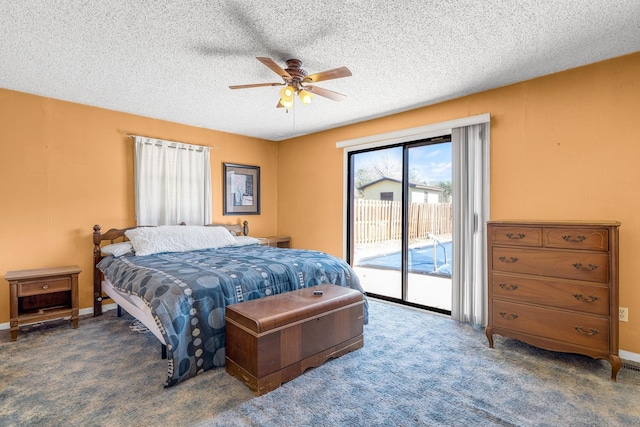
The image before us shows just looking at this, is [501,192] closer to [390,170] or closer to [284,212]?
[390,170]

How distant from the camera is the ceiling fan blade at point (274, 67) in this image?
2186 millimetres

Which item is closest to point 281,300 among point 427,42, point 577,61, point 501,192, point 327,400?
point 327,400

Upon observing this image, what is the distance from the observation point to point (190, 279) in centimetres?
242

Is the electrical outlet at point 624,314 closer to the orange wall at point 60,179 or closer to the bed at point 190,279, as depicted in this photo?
the bed at point 190,279

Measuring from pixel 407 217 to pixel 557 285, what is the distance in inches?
73.7

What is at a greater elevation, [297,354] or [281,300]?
[281,300]

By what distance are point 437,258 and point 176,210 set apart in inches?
140

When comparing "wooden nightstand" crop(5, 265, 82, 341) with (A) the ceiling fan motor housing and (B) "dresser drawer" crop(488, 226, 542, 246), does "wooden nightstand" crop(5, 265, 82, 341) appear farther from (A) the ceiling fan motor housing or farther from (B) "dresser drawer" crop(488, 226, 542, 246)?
(B) "dresser drawer" crop(488, 226, 542, 246)

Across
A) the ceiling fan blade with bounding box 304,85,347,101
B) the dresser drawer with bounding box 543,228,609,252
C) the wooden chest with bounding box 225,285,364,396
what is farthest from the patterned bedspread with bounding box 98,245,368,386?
the dresser drawer with bounding box 543,228,609,252

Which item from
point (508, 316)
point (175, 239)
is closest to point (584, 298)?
point (508, 316)

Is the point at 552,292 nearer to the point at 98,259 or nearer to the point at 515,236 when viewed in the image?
the point at 515,236

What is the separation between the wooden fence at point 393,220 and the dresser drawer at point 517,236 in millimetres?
991

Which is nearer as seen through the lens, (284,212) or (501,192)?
(501,192)

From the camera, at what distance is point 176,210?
4441 mm
